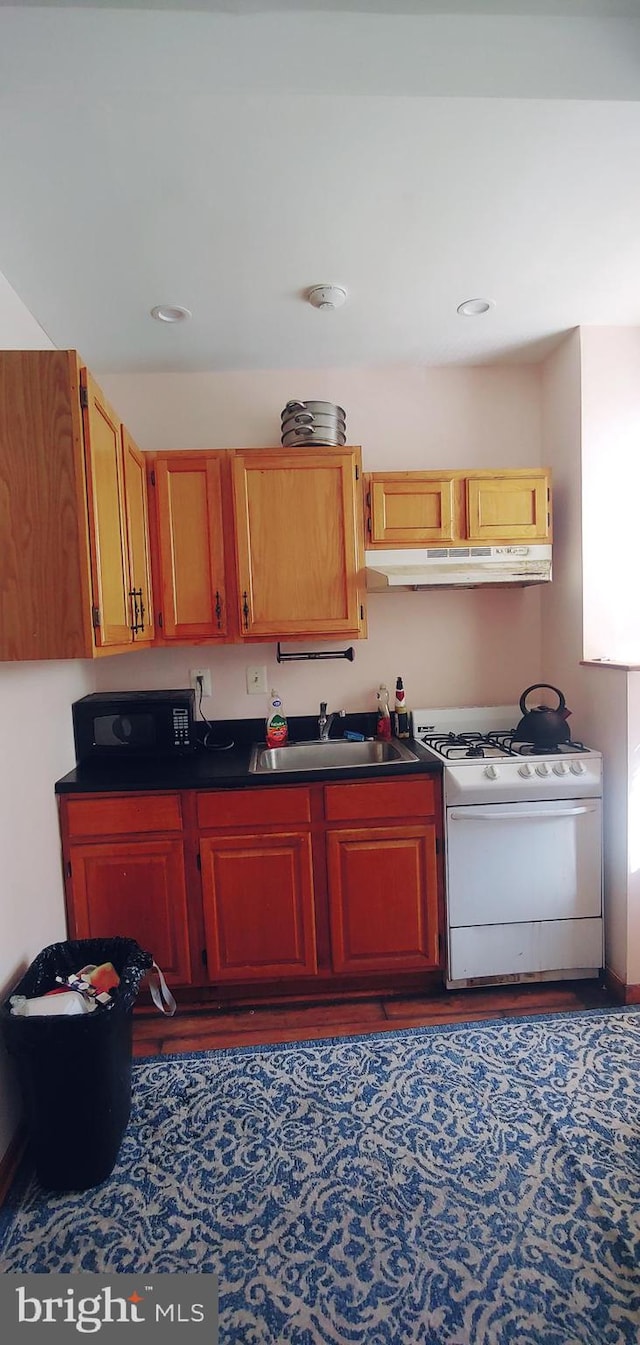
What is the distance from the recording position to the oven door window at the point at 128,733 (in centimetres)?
224

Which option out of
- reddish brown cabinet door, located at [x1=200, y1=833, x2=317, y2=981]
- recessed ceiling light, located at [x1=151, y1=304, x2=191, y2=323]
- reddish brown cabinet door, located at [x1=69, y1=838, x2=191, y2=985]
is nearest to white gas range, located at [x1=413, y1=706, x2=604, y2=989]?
reddish brown cabinet door, located at [x1=200, y1=833, x2=317, y2=981]

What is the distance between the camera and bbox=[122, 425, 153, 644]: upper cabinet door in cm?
191

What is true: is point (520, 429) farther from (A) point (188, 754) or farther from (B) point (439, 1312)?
(B) point (439, 1312)

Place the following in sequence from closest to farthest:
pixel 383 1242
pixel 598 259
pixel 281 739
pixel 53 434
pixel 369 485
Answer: pixel 383 1242, pixel 53 434, pixel 598 259, pixel 369 485, pixel 281 739

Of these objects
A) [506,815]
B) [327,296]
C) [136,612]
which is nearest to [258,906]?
[506,815]

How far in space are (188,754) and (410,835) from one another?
0.96 m

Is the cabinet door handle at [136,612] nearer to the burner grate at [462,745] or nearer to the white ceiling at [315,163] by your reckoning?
the white ceiling at [315,163]

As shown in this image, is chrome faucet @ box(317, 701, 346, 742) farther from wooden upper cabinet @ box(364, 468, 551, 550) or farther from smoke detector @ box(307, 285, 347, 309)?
smoke detector @ box(307, 285, 347, 309)

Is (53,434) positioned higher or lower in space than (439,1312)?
higher

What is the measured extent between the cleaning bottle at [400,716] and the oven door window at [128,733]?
1081 millimetres

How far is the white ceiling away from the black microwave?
4.83ft

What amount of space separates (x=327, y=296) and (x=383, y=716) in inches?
66.1

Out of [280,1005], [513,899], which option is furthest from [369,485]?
[280,1005]

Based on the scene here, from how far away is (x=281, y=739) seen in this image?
8.09 ft
